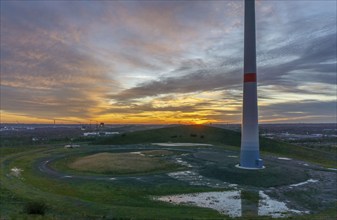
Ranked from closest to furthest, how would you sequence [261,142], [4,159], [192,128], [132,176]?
[132,176] < [4,159] < [261,142] < [192,128]

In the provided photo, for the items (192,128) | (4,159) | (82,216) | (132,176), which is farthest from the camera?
(192,128)

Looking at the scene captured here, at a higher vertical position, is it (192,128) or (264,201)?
(192,128)

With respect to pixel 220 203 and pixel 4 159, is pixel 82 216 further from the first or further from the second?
pixel 4 159

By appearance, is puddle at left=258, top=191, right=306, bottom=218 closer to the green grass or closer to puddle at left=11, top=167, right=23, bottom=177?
the green grass

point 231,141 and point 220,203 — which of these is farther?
point 231,141

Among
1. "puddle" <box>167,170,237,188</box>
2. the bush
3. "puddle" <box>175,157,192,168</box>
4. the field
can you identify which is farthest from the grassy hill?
the bush

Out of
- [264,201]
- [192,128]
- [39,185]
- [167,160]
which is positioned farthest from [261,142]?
Answer: [39,185]

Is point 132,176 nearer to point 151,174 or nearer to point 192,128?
point 151,174
